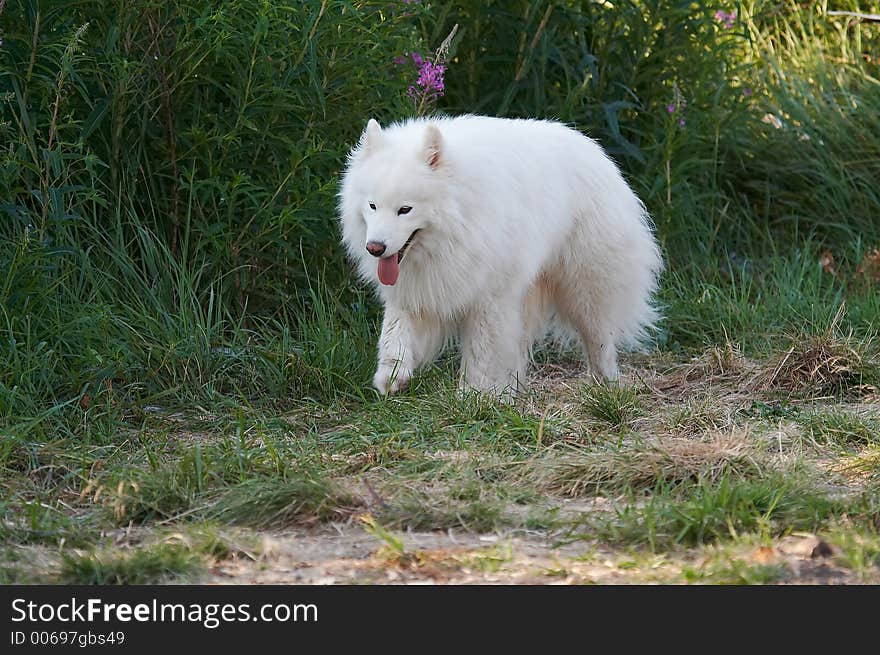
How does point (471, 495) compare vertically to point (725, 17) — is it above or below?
below

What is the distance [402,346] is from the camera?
5055 millimetres

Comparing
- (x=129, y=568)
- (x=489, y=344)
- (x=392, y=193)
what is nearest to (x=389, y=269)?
(x=392, y=193)

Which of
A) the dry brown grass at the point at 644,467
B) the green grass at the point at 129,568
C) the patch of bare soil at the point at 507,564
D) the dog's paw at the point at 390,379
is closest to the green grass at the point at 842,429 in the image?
the dry brown grass at the point at 644,467

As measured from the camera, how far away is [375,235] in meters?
4.72

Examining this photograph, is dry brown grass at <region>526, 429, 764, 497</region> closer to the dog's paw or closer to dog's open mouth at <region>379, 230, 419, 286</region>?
the dog's paw

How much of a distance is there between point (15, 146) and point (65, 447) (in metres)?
1.61

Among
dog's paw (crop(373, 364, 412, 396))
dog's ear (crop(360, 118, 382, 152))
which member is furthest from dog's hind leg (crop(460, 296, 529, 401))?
dog's ear (crop(360, 118, 382, 152))

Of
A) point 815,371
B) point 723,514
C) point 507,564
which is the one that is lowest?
point 507,564

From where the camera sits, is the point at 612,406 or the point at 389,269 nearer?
the point at 612,406

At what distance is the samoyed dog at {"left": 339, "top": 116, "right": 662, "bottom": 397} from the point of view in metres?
4.88

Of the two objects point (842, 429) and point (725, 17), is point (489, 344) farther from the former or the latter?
point (725, 17)

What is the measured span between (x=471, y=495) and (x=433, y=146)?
1.66 m
